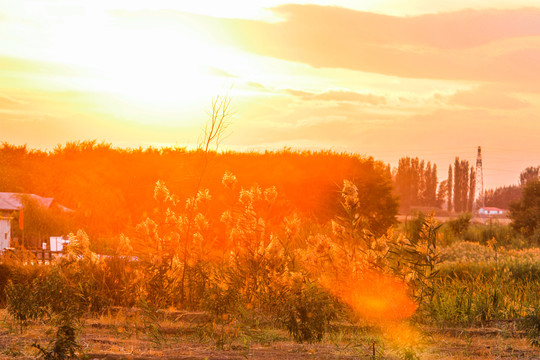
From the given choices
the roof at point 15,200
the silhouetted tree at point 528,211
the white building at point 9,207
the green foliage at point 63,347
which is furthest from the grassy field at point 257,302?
the silhouetted tree at point 528,211

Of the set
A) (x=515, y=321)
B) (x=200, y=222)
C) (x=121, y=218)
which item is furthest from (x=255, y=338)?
(x=121, y=218)

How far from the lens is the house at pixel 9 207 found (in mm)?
16469

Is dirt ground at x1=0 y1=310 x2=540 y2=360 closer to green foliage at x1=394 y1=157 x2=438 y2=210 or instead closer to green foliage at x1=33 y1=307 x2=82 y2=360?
green foliage at x1=33 y1=307 x2=82 y2=360

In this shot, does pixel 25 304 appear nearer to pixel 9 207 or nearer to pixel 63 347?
pixel 63 347

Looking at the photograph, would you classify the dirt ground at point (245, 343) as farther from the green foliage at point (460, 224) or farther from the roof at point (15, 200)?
the green foliage at point (460, 224)

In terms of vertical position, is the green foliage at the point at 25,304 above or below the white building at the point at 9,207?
below

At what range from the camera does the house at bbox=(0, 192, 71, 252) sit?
54.0 feet

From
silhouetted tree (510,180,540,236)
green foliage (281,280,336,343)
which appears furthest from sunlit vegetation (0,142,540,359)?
silhouetted tree (510,180,540,236)

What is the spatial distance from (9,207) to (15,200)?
0.85m

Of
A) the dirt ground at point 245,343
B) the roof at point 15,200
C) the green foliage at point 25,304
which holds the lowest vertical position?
the dirt ground at point 245,343

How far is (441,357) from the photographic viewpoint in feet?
20.5

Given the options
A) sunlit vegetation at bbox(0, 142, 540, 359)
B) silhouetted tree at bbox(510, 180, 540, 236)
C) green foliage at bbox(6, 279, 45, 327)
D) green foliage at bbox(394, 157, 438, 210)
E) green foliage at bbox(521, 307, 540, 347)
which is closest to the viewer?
sunlit vegetation at bbox(0, 142, 540, 359)

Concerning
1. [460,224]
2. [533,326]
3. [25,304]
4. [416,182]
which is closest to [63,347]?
[25,304]

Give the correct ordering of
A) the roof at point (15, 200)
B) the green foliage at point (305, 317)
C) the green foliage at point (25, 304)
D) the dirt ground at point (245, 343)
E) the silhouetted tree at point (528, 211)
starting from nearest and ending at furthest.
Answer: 1. the dirt ground at point (245, 343)
2. the green foliage at point (305, 317)
3. the green foliage at point (25, 304)
4. the roof at point (15, 200)
5. the silhouetted tree at point (528, 211)
